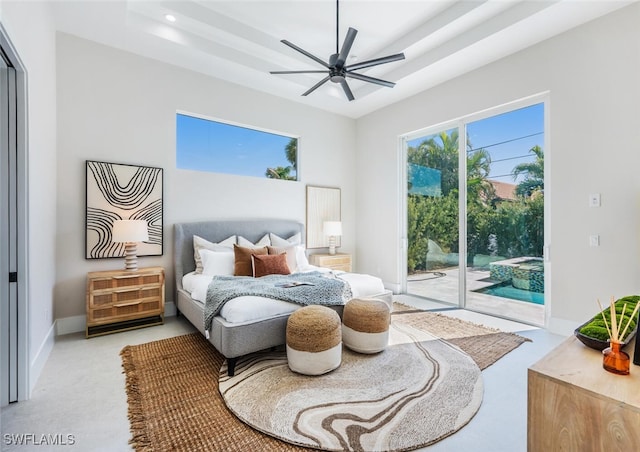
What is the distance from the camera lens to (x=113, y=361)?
2.64 meters

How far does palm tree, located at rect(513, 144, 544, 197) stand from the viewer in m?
3.59

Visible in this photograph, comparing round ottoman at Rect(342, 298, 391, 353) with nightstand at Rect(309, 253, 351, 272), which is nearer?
round ottoman at Rect(342, 298, 391, 353)

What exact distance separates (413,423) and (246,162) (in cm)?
409

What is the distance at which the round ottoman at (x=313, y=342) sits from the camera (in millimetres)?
2285

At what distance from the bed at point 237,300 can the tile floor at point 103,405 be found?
72cm

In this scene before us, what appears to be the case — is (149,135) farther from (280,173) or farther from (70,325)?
(70,325)

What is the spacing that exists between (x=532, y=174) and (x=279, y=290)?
338cm

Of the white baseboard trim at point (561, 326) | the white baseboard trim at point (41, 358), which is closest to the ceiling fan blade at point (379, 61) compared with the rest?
the white baseboard trim at point (561, 326)

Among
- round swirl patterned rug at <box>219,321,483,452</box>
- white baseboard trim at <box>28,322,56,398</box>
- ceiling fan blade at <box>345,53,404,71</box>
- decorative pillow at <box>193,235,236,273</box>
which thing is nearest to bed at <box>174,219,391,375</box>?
decorative pillow at <box>193,235,236,273</box>

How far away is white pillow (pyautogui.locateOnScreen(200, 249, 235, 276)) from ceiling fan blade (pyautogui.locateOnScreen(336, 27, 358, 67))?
8.41 feet

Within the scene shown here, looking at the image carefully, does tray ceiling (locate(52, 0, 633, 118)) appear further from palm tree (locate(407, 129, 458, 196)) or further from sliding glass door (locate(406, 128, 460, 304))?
sliding glass door (locate(406, 128, 460, 304))

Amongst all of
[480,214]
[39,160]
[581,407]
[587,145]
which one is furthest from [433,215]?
[39,160]

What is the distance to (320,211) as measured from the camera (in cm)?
544

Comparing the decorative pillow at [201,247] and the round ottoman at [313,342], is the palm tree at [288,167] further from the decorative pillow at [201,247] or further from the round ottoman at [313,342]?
the round ottoman at [313,342]
